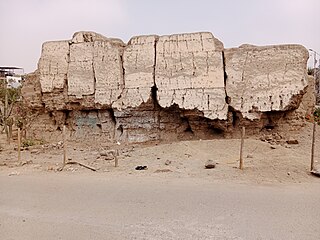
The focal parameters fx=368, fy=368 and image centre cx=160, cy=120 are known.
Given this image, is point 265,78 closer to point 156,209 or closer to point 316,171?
point 316,171

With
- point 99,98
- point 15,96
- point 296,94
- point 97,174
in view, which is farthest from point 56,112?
point 296,94

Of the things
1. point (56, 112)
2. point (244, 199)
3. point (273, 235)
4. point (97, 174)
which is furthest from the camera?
point (56, 112)

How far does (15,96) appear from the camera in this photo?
16.2m

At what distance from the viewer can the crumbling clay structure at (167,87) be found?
36.0 feet

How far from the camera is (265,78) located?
1097 cm

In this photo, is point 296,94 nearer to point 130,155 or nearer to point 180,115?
point 180,115

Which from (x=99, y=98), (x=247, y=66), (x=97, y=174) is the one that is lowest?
(x=97, y=174)

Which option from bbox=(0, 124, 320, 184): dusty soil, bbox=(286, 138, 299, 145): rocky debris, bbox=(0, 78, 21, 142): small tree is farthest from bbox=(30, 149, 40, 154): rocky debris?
bbox=(286, 138, 299, 145): rocky debris

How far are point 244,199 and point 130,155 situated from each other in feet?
16.8

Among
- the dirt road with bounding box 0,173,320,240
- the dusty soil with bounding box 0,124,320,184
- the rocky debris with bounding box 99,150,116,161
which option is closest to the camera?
the dirt road with bounding box 0,173,320,240

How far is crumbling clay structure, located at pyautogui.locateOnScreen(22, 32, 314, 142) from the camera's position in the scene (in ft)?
36.0

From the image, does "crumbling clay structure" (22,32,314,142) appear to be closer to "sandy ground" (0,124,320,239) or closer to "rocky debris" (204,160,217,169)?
"sandy ground" (0,124,320,239)

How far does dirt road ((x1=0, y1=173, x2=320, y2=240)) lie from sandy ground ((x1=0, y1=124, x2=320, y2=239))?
0.05ft

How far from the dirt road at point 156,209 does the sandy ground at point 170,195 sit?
0.01 meters
